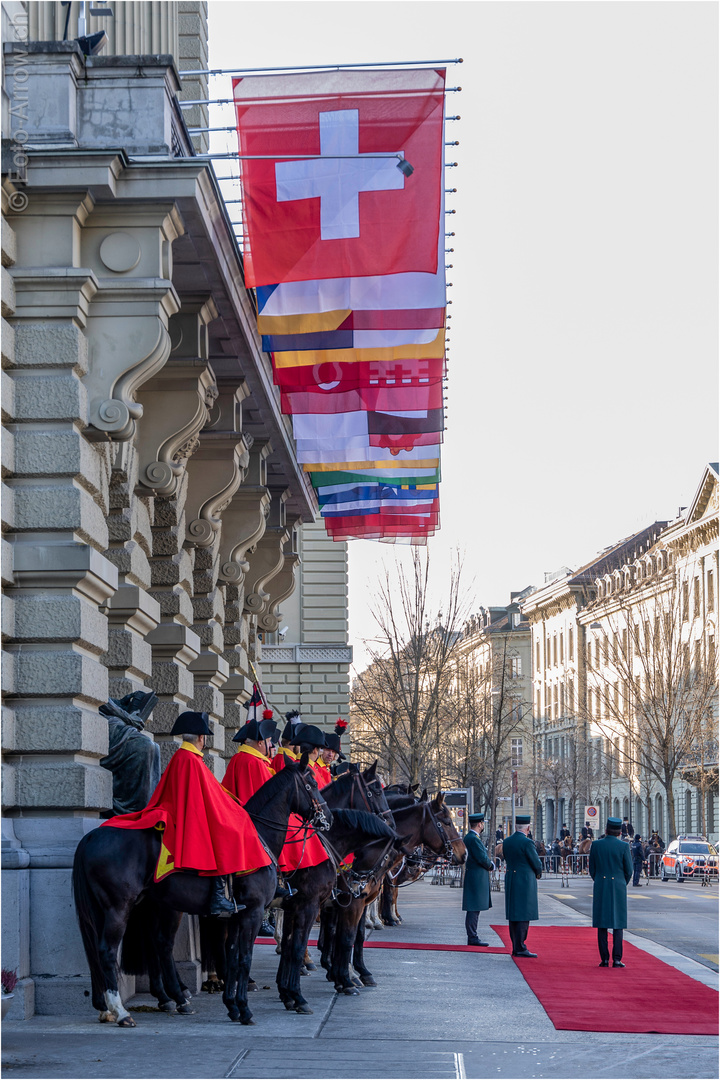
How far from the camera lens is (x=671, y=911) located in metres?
34.4

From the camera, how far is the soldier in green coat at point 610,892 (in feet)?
60.7

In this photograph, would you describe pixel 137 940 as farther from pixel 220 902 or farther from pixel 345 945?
pixel 345 945

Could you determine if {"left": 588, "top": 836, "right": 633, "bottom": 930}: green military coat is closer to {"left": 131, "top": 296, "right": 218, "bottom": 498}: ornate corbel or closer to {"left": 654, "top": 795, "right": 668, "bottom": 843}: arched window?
{"left": 131, "top": 296, "right": 218, "bottom": 498}: ornate corbel

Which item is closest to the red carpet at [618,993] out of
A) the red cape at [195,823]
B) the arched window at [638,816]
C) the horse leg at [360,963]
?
the horse leg at [360,963]

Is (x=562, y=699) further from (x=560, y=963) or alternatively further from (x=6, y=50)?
(x=6, y=50)

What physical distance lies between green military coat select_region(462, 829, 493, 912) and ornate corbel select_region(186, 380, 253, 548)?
6.60 meters

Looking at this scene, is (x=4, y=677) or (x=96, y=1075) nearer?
(x=96, y=1075)

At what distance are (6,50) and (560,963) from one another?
12447mm

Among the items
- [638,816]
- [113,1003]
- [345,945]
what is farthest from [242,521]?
[638,816]

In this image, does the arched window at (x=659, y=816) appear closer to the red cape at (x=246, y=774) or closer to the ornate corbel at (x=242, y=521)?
the ornate corbel at (x=242, y=521)

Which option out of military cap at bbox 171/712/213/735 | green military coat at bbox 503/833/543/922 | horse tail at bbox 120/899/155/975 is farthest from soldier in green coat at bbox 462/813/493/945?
military cap at bbox 171/712/213/735

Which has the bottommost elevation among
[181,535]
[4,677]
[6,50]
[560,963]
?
[560,963]

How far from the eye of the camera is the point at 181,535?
1652 centimetres

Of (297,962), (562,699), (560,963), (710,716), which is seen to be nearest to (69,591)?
(297,962)
